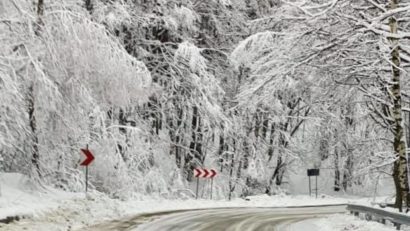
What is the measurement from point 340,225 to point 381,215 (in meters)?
2.37

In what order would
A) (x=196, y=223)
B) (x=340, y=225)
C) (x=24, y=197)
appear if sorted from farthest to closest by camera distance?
1. (x=340, y=225)
2. (x=196, y=223)
3. (x=24, y=197)

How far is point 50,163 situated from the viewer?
2134 centimetres

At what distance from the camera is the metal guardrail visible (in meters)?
14.7

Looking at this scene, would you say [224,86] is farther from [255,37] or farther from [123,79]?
[255,37]

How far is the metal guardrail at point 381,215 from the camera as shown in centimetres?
1471

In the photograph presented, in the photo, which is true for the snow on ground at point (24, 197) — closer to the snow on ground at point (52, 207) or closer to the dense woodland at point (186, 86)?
the snow on ground at point (52, 207)

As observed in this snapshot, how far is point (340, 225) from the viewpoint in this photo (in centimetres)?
1903

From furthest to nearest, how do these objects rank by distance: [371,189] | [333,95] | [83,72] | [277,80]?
1. [371,189]
2. [83,72]
3. [333,95]
4. [277,80]


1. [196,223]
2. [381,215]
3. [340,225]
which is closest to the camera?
[381,215]

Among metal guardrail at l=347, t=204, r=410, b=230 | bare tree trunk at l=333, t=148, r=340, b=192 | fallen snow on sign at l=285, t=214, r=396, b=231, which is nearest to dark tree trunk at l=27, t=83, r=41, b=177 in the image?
fallen snow on sign at l=285, t=214, r=396, b=231

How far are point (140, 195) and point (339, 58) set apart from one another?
14030mm

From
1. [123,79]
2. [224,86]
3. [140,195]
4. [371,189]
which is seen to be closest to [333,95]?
[123,79]

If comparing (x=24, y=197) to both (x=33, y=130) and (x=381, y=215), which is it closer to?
(x=33, y=130)

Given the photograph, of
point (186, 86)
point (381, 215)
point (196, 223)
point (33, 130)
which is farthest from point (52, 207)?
point (186, 86)
